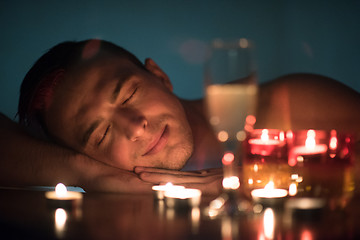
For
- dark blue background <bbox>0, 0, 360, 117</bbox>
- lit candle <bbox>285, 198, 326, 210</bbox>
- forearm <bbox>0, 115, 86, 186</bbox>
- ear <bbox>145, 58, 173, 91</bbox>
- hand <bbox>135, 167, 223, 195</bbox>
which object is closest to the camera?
lit candle <bbox>285, 198, 326, 210</bbox>

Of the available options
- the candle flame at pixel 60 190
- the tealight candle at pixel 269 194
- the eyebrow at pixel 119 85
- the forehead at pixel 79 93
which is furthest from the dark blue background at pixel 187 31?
the tealight candle at pixel 269 194

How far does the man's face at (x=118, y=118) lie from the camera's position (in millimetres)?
1644

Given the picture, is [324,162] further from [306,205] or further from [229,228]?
[229,228]

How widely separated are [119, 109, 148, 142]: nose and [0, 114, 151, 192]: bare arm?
15 centimetres

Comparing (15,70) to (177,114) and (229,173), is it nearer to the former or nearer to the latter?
(177,114)

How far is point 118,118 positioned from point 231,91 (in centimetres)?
84

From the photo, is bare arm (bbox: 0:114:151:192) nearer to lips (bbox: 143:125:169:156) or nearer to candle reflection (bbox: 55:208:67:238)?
lips (bbox: 143:125:169:156)

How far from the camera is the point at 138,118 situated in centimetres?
159

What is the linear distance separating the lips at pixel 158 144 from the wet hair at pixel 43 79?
55cm

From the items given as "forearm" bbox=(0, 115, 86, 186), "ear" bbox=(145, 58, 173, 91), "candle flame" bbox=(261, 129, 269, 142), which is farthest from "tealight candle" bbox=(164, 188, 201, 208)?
"ear" bbox=(145, 58, 173, 91)

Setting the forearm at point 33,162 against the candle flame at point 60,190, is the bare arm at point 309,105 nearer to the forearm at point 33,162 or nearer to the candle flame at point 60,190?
the forearm at point 33,162

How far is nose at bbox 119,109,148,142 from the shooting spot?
1.56 metres

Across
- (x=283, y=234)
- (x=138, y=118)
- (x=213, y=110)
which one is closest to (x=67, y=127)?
(x=138, y=118)

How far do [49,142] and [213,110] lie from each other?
3.96 feet
